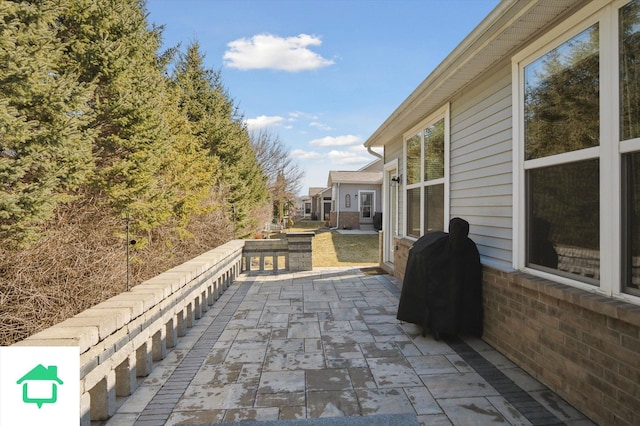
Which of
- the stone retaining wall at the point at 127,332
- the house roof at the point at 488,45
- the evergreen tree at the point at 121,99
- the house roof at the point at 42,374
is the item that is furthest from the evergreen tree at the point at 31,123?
the house roof at the point at 488,45

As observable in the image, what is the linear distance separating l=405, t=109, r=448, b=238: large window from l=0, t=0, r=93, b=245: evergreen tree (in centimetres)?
456

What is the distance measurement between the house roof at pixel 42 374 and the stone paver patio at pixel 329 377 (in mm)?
683

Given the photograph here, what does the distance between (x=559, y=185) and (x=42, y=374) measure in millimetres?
3569

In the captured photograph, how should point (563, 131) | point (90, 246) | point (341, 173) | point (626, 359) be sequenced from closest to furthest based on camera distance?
point (626, 359) < point (563, 131) < point (90, 246) < point (341, 173)

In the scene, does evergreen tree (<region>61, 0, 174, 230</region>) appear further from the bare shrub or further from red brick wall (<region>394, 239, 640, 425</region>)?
red brick wall (<region>394, 239, 640, 425</region>)

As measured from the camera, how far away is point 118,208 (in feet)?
17.9

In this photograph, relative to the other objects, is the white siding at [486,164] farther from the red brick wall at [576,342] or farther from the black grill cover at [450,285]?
the red brick wall at [576,342]

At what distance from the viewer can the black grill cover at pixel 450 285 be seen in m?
3.79

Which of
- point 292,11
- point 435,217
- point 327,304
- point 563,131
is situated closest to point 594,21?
point 563,131

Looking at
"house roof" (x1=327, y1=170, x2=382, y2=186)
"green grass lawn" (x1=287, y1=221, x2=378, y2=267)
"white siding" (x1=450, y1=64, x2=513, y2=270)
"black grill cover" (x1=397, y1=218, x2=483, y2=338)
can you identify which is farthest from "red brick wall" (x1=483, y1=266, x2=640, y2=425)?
"house roof" (x1=327, y1=170, x2=382, y2=186)

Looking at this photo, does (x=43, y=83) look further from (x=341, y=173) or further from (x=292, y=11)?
(x=341, y=173)

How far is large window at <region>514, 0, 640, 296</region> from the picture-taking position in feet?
7.25

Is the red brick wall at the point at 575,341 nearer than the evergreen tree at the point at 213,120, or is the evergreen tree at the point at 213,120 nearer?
the red brick wall at the point at 575,341

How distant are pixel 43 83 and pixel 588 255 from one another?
5.02 m
